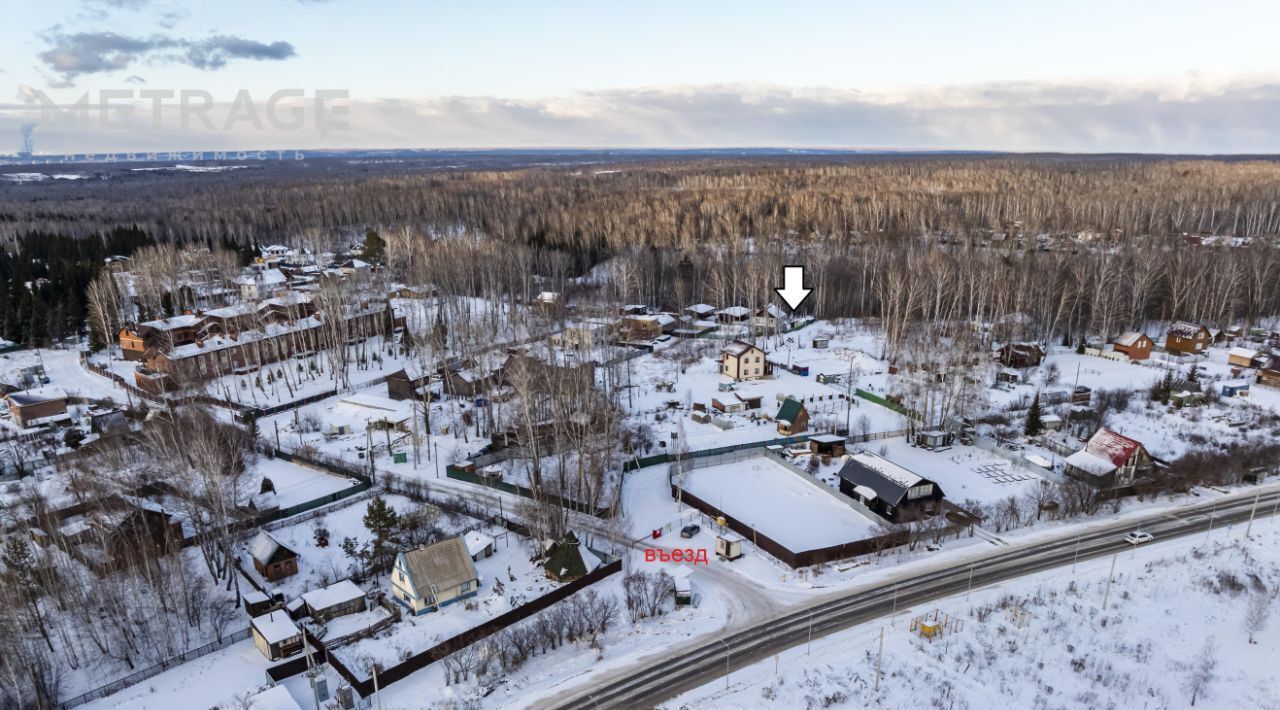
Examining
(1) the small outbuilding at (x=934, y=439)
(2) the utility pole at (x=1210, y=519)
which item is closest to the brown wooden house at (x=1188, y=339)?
(1) the small outbuilding at (x=934, y=439)

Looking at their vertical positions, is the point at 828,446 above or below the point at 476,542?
above

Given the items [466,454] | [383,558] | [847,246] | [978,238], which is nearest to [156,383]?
[466,454]

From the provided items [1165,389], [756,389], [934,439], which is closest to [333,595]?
[934,439]

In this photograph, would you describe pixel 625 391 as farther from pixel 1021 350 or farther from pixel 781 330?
pixel 1021 350

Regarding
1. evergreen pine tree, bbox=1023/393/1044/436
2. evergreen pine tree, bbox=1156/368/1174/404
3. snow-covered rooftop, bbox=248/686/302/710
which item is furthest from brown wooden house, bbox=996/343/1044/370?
snow-covered rooftop, bbox=248/686/302/710

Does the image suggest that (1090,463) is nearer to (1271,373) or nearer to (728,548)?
(728,548)
